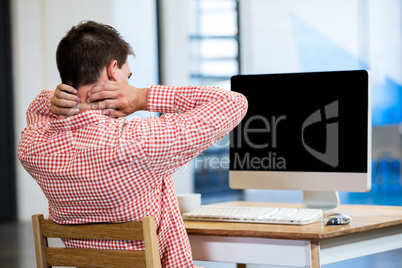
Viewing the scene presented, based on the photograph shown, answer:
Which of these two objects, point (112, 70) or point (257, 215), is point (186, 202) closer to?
point (257, 215)

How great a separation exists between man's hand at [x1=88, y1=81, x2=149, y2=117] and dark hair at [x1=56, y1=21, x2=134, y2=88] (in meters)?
0.05

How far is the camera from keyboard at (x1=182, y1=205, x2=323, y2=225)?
203 centimetres

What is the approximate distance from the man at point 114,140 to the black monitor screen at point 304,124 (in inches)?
29.0

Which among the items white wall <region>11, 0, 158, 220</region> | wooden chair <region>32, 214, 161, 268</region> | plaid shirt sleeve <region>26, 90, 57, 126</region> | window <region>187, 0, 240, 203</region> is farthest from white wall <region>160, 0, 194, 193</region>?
wooden chair <region>32, 214, 161, 268</region>

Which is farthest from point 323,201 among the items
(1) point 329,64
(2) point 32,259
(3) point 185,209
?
(1) point 329,64

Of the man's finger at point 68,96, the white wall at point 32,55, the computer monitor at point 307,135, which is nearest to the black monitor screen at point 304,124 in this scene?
the computer monitor at point 307,135

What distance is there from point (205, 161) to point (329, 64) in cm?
301

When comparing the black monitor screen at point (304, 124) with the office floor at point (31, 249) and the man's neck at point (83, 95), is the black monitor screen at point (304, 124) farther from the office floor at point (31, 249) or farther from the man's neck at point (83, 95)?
the office floor at point (31, 249)

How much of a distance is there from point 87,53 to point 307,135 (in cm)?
103

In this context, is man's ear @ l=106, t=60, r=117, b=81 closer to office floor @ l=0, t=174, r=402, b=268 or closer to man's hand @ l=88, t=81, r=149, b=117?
man's hand @ l=88, t=81, r=149, b=117

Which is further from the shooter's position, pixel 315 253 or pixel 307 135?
pixel 307 135

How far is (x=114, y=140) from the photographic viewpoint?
5.04 feet

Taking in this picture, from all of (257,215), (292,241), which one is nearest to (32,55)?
(257,215)

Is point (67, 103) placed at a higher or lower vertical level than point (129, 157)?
higher
